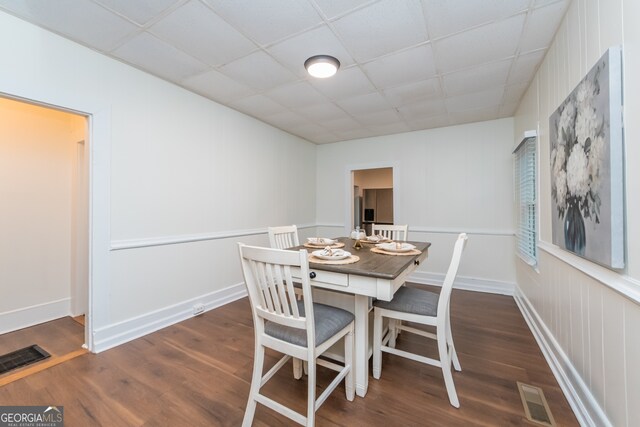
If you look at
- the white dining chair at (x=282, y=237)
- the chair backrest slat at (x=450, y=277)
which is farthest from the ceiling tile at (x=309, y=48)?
the chair backrest slat at (x=450, y=277)

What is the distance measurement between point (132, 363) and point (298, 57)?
283 centimetres

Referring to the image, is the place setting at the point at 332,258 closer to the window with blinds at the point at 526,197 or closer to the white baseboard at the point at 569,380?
the white baseboard at the point at 569,380

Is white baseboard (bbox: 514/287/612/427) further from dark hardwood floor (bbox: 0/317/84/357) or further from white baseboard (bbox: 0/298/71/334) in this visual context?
white baseboard (bbox: 0/298/71/334)

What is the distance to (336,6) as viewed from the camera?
1.71 m

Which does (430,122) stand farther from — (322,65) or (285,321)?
(285,321)

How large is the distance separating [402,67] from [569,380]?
105 inches

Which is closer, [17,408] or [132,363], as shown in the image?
[17,408]

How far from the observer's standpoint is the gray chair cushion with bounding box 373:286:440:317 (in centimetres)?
172

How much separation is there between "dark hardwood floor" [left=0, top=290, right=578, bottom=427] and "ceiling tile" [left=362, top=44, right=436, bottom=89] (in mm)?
2501

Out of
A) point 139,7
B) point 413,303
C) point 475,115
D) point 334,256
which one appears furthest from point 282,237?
point 475,115

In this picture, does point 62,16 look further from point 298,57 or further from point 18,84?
point 298,57

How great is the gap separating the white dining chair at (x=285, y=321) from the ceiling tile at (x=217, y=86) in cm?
204

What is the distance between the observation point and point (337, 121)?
3883mm

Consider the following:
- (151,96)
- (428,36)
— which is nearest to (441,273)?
(428,36)
